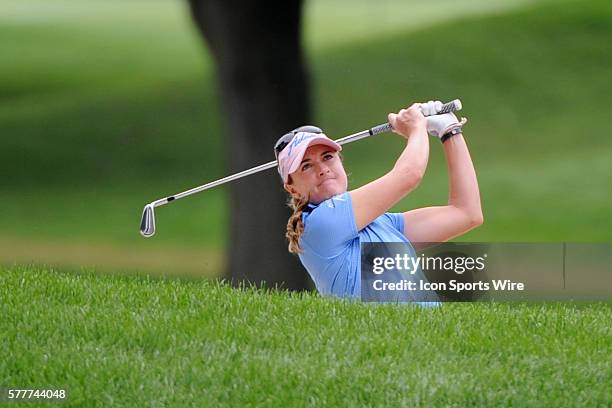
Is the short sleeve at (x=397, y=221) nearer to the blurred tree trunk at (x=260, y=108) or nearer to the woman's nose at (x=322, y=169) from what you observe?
the woman's nose at (x=322, y=169)

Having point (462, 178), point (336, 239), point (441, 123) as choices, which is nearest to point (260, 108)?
point (441, 123)

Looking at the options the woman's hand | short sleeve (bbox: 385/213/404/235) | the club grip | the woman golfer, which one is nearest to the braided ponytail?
the woman golfer

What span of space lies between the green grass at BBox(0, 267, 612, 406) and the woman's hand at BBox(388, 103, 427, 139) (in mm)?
888

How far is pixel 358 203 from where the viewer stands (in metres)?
5.55

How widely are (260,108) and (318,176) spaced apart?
1964 millimetres

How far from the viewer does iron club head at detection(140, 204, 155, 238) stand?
7.29m

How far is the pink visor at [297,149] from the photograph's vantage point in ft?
18.7

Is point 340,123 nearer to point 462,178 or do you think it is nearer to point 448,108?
point 448,108

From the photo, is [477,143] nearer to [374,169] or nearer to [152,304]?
[374,169]

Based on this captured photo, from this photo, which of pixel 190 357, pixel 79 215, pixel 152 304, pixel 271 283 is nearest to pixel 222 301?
pixel 152 304

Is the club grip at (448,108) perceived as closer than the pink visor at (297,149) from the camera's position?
No

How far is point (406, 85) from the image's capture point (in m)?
7.74

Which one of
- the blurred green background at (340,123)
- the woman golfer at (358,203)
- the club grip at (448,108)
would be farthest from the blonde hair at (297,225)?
the blurred green background at (340,123)

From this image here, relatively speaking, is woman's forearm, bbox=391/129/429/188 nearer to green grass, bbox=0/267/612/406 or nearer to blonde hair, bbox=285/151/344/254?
blonde hair, bbox=285/151/344/254
